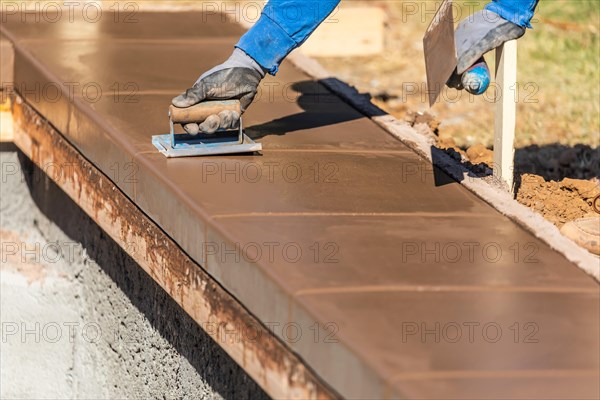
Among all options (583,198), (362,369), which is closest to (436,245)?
(362,369)

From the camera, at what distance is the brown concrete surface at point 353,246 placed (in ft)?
8.70

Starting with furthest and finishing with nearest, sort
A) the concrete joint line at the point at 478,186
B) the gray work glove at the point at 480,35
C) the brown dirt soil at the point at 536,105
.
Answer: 1. the brown dirt soil at the point at 536,105
2. the gray work glove at the point at 480,35
3. the concrete joint line at the point at 478,186

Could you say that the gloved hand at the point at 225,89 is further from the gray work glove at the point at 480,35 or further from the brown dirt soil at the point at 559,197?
the brown dirt soil at the point at 559,197

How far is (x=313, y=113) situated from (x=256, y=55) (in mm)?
739

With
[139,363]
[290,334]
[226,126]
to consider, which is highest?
[226,126]

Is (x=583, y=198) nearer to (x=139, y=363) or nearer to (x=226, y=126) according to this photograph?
(x=226, y=126)

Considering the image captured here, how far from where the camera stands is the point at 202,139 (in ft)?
13.7

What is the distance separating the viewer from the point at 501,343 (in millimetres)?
2746

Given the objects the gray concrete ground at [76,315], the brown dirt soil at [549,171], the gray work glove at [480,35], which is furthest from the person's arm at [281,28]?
the gray concrete ground at [76,315]

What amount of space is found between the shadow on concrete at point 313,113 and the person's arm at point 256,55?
0.36m

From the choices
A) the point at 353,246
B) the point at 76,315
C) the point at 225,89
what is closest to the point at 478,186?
the point at 353,246

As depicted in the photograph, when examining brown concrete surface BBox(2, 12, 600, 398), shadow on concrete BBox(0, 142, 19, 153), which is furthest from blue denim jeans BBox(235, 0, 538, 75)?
shadow on concrete BBox(0, 142, 19, 153)

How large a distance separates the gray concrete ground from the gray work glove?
120 cm

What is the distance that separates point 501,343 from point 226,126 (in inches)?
60.1
